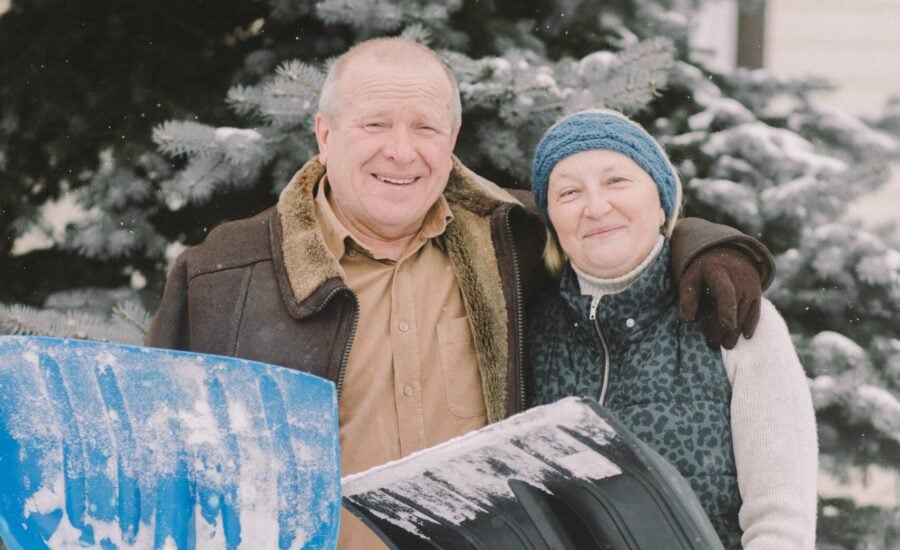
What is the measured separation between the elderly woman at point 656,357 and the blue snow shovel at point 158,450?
78 cm

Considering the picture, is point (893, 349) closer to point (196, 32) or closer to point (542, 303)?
point (542, 303)

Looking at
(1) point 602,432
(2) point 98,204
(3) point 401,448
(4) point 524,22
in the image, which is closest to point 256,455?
(1) point 602,432

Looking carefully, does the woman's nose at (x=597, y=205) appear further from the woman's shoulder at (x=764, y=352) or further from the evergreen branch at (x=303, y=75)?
the evergreen branch at (x=303, y=75)

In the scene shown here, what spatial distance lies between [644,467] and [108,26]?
2.98 meters

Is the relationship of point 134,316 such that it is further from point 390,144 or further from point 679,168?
point 679,168

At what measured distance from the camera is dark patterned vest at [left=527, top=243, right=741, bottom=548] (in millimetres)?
2137

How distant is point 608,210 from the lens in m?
2.27

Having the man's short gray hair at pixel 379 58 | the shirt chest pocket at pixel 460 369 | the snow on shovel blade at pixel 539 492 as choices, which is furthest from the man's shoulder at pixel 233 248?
the snow on shovel blade at pixel 539 492

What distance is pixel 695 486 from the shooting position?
83.9 inches

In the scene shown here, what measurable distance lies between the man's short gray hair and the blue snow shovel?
4.03 feet

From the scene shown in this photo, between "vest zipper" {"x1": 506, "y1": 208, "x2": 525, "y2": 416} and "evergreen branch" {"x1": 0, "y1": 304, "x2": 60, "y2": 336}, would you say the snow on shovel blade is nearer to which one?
"vest zipper" {"x1": 506, "y1": 208, "x2": 525, "y2": 416}

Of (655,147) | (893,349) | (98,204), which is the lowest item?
(893,349)

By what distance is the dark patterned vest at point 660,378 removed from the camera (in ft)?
7.01

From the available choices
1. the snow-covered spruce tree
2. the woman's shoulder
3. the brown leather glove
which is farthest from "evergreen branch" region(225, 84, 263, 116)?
the woman's shoulder
